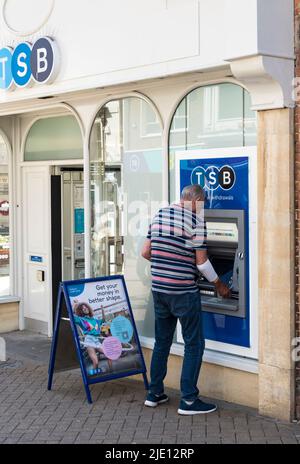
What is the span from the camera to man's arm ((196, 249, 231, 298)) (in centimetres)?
567

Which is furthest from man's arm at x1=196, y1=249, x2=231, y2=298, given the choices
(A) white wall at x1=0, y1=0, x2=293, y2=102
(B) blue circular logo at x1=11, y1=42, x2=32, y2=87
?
(B) blue circular logo at x1=11, y1=42, x2=32, y2=87

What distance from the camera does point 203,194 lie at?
5773mm

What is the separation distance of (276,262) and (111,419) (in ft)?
6.00

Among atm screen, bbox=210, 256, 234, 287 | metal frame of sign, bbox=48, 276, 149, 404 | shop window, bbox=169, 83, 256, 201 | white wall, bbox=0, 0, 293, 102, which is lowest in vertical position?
metal frame of sign, bbox=48, 276, 149, 404

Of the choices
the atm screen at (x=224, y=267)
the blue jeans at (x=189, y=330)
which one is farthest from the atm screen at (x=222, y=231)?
the blue jeans at (x=189, y=330)

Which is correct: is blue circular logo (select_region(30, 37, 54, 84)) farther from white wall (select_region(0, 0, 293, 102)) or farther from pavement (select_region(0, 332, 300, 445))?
pavement (select_region(0, 332, 300, 445))

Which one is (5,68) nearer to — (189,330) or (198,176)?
(198,176)

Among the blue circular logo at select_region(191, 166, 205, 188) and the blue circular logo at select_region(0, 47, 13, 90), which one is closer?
the blue circular logo at select_region(191, 166, 205, 188)

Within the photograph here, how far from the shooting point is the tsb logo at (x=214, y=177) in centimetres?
600

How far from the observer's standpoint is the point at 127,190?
7195 mm

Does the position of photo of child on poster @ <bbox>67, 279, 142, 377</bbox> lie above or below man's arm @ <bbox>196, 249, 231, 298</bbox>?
below

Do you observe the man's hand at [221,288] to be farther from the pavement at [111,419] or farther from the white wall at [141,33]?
the white wall at [141,33]

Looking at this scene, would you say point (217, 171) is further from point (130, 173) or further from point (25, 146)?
point (25, 146)

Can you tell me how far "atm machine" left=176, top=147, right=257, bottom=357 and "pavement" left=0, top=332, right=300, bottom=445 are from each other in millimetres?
632
